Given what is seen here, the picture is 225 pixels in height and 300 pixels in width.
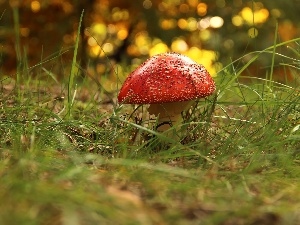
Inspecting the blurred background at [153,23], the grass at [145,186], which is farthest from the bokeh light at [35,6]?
the grass at [145,186]

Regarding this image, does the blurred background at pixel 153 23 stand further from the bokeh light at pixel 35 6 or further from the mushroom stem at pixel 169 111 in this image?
the mushroom stem at pixel 169 111

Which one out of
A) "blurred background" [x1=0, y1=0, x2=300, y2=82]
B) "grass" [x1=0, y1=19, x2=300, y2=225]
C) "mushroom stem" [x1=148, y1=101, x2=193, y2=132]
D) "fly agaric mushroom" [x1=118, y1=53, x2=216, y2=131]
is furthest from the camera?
"blurred background" [x1=0, y1=0, x2=300, y2=82]

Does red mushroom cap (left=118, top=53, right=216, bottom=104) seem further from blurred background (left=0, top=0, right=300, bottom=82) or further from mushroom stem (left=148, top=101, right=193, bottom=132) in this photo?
blurred background (left=0, top=0, right=300, bottom=82)

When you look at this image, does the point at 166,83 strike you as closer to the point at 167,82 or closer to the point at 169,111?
the point at 167,82

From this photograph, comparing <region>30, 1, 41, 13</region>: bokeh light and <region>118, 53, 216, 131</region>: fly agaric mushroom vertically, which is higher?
<region>118, 53, 216, 131</region>: fly agaric mushroom

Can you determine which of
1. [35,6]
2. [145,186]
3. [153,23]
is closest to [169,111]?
[145,186]

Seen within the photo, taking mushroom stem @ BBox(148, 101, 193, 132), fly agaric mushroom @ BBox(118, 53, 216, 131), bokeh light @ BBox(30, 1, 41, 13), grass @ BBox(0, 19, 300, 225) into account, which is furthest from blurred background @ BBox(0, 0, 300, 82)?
grass @ BBox(0, 19, 300, 225)
